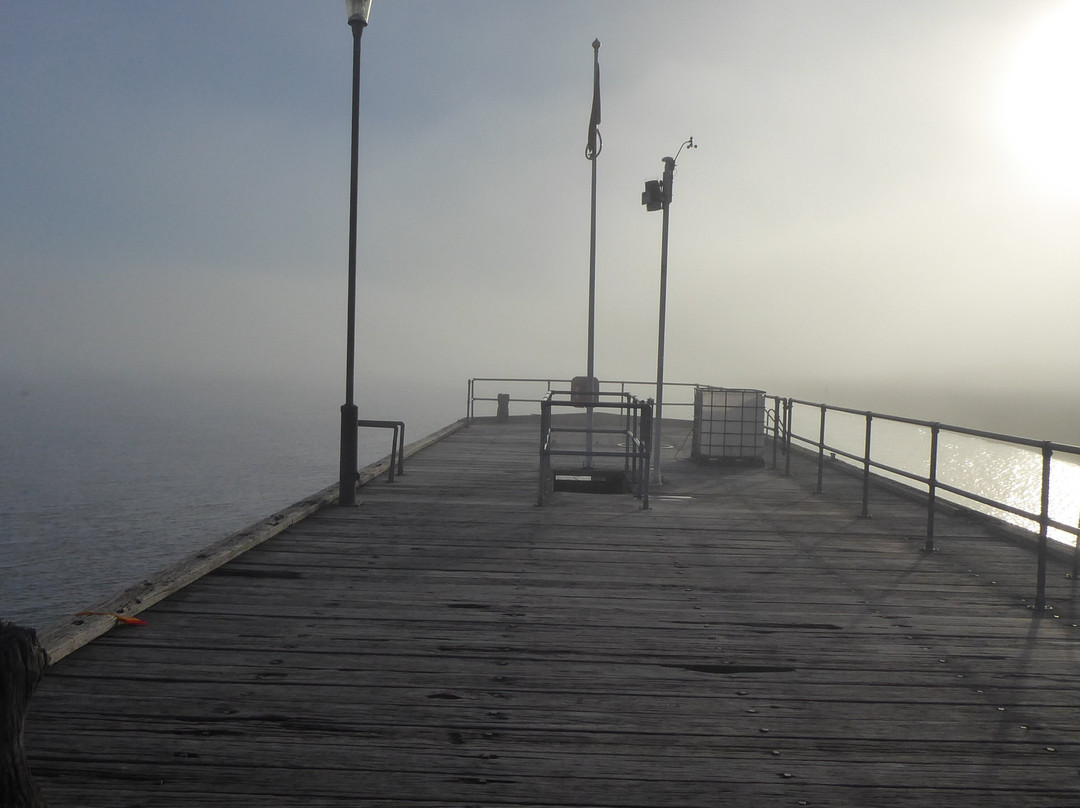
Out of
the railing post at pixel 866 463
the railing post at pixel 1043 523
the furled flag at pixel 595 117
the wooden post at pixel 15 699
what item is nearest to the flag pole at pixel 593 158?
the furled flag at pixel 595 117

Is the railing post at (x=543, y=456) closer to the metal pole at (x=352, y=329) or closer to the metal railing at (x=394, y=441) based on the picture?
the metal railing at (x=394, y=441)

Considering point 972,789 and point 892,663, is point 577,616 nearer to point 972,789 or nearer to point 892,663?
point 892,663

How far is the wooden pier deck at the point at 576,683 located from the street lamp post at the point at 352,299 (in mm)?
1834

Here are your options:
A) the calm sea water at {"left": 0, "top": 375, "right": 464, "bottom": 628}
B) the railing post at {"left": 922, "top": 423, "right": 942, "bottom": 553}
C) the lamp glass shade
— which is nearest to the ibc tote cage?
the railing post at {"left": 922, "top": 423, "right": 942, "bottom": 553}

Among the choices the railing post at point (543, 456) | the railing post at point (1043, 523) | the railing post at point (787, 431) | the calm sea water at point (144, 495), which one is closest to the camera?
the railing post at point (1043, 523)

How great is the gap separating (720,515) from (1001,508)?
3.90 meters

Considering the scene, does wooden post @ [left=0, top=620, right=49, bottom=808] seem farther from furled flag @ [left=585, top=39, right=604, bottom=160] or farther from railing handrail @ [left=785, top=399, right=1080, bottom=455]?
furled flag @ [left=585, top=39, right=604, bottom=160]

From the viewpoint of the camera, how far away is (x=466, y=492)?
11.8 m

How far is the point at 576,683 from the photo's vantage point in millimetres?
4516

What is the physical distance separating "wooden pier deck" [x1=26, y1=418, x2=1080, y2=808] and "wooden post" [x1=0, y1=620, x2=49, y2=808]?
72 cm

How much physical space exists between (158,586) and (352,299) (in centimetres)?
481

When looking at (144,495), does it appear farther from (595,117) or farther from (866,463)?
(866,463)

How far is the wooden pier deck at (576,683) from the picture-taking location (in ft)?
11.3

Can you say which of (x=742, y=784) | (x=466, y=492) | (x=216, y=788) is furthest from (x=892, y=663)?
(x=466, y=492)
